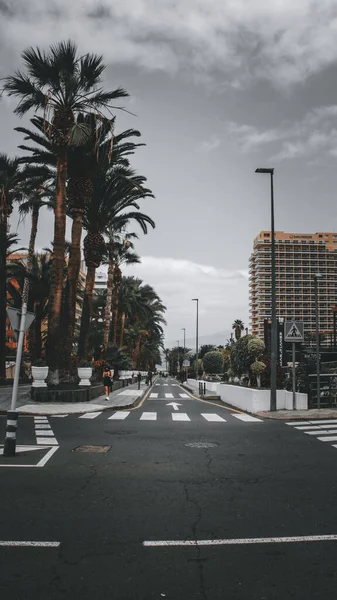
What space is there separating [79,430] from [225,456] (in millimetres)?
4958

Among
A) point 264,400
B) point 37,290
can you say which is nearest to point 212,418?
point 264,400

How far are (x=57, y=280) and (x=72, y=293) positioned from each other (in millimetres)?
1697

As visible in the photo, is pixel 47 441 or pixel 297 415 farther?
pixel 297 415

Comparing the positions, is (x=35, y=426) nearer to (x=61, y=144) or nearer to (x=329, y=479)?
(x=329, y=479)

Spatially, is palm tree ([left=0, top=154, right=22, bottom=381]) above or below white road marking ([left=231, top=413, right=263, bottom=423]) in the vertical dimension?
above

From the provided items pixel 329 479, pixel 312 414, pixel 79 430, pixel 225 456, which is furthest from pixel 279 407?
pixel 329 479

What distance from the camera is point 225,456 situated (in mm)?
9492

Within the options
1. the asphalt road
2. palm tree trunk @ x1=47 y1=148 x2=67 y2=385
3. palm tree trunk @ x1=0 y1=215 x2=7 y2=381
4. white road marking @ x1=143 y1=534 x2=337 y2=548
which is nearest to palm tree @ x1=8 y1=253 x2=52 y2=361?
palm tree trunk @ x1=0 y1=215 x2=7 y2=381

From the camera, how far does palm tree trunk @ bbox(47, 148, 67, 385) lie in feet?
75.0

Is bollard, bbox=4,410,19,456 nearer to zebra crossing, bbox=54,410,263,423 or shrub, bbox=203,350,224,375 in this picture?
zebra crossing, bbox=54,410,263,423

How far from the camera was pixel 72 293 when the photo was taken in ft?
82.0

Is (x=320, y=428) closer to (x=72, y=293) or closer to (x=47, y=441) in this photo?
(x=47, y=441)

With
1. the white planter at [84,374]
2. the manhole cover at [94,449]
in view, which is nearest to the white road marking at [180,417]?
the manhole cover at [94,449]

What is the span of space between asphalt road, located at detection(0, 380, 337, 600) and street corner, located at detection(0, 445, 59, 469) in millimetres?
238
